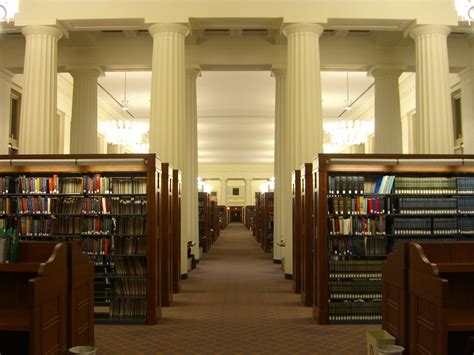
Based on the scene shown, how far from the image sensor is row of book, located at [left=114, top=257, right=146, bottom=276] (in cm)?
766


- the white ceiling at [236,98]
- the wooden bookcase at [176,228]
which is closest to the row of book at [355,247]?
the wooden bookcase at [176,228]

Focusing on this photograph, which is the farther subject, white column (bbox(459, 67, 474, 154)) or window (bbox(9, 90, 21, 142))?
window (bbox(9, 90, 21, 142))

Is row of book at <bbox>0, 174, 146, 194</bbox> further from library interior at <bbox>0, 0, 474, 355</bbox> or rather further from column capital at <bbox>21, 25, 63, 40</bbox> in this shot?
column capital at <bbox>21, 25, 63, 40</bbox>

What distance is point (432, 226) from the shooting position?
8.04m

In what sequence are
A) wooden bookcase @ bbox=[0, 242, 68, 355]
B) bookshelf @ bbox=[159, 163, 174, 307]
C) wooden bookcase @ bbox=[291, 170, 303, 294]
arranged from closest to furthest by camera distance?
wooden bookcase @ bbox=[0, 242, 68, 355], bookshelf @ bbox=[159, 163, 174, 307], wooden bookcase @ bbox=[291, 170, 303, 294]

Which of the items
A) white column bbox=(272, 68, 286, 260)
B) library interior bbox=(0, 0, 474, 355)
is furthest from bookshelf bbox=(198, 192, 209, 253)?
white column bbox=(272, 68, 286, 260)

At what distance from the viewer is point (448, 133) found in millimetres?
11305

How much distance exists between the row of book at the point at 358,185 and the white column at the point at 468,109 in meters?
8.03

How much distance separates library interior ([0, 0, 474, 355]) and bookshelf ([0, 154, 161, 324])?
0.02 metres

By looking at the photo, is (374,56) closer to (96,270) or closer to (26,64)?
(26,64)

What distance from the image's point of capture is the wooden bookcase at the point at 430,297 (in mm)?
4473

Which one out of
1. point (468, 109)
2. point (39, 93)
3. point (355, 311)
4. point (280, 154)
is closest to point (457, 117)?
point (468, 109)

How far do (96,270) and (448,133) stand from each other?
760 cm

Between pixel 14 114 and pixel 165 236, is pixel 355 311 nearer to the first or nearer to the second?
pixel 165 236
